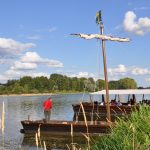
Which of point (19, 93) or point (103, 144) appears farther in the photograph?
point (19, 93)

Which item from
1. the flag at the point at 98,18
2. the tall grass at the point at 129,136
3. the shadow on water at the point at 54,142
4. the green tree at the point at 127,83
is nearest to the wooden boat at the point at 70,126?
the flag at the point at 98,18

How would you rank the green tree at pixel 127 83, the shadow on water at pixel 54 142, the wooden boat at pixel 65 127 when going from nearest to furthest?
the shadow on water at pixel 54 142, the wooden boat at pixel 65 127, the green tree at pixel 127 83

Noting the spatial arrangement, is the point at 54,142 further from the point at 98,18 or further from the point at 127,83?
the point at 127,83

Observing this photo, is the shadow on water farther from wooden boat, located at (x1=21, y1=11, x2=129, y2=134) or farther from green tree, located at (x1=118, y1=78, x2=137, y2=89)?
green tree, located at (x1=118, y1=78, x2=137, y2=89)

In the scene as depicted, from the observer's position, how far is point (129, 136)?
7688mm

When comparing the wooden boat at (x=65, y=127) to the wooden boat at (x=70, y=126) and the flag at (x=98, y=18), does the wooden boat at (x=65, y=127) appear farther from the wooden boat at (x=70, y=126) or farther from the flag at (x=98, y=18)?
the flag at (x=98, y=18)

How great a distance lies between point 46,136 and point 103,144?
2147 centimetres

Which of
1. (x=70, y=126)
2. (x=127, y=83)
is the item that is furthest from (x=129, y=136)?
(x=127, y=83)

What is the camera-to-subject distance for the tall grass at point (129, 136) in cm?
733

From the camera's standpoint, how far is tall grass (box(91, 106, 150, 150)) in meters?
7.33

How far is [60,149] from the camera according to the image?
2434 cm

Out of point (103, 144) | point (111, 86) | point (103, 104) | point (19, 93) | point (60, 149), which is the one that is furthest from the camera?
point (19, 93)

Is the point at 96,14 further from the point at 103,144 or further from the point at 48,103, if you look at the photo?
the point at 103,144

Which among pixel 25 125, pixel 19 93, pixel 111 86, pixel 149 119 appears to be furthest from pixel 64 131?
pixel 19 93
